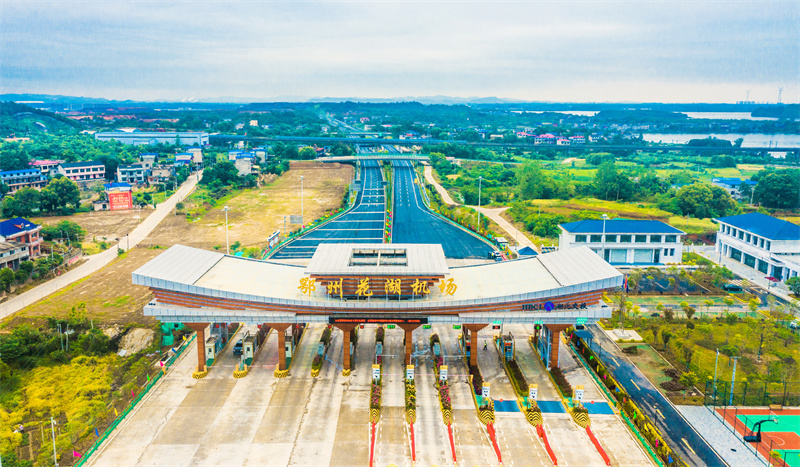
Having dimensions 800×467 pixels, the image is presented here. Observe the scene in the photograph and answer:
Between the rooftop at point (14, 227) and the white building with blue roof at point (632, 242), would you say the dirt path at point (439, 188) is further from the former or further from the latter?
the rooftop at point (14, 227)

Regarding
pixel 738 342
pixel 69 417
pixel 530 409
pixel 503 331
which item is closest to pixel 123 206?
pixel 69 417

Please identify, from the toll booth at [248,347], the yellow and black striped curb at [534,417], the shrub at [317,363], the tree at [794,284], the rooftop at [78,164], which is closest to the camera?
the yellow and black striped curb at [534,417]

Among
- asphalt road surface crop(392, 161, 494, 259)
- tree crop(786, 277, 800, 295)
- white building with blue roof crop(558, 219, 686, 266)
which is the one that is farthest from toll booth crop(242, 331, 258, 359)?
tree crop(786, 277, 800, 295)

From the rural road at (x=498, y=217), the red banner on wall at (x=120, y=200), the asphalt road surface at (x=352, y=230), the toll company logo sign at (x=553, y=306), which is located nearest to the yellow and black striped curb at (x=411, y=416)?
the toll company logo sign at (x=553, y=306)

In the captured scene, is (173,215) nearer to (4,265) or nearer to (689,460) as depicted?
(4,265)

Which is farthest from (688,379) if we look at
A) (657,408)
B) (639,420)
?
(639,420)
